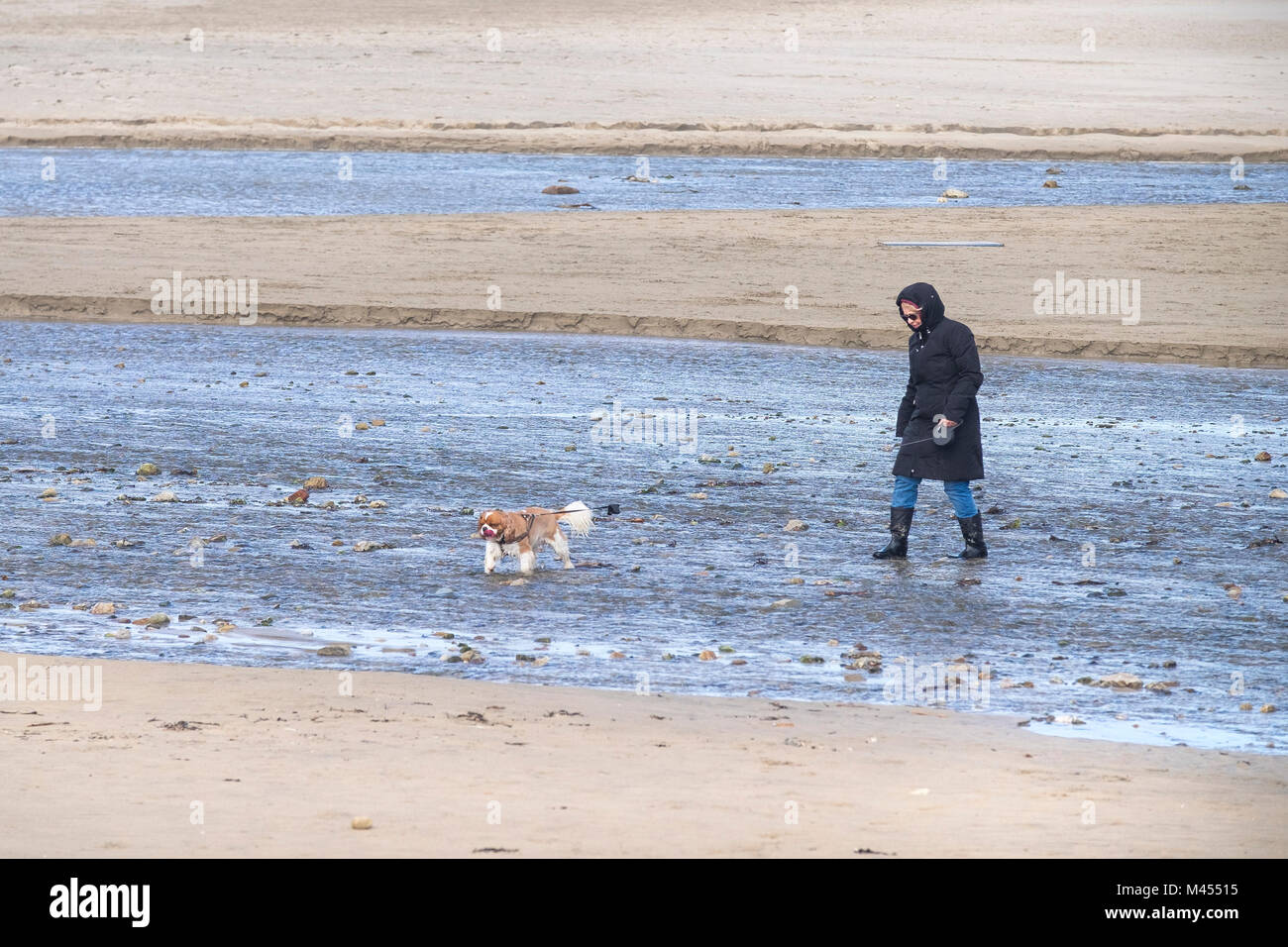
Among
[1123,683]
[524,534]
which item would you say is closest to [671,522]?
[524,534]

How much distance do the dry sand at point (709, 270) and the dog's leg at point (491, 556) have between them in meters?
9.43

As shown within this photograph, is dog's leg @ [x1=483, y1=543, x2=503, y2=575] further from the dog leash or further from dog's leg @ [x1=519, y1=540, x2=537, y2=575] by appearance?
the dog leash

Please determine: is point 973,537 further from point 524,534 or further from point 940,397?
point 524,534

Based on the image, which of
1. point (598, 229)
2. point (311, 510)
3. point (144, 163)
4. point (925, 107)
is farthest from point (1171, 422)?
point (925, 107)

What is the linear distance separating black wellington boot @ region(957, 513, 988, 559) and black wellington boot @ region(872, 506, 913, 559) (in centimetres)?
31

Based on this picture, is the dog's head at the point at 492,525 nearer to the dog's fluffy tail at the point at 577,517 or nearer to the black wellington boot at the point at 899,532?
the dog's fluffy tail at the point at 577,517

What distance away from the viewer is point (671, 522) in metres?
12.2

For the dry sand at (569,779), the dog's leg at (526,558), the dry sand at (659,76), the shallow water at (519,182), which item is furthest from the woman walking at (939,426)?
the dry sand at (659,76)

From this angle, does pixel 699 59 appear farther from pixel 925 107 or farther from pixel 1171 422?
pixel 1171 422

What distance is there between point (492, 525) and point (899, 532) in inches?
96.5

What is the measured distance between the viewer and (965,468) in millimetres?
11109

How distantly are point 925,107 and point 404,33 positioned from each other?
54.3ft

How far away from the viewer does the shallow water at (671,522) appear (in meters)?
9.21

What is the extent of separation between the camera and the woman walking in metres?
11.1
